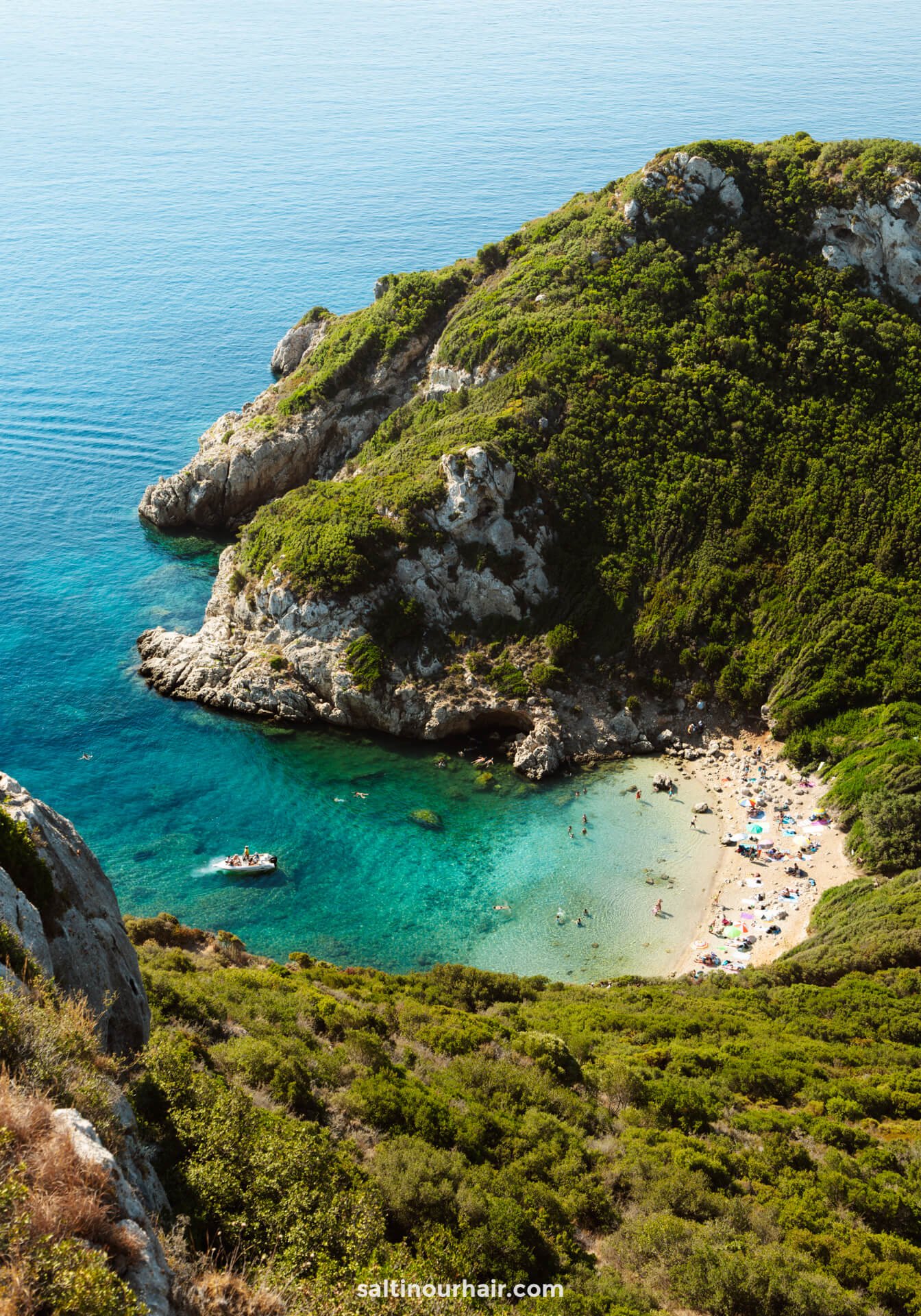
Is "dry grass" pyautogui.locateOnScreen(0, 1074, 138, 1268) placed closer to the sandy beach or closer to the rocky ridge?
the rocky ridge

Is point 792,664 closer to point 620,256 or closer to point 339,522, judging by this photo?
point 339,522

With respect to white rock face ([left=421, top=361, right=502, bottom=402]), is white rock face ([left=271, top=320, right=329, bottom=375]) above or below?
above

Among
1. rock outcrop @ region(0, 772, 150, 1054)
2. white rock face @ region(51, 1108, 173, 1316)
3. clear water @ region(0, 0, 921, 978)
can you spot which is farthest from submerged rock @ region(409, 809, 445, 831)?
white rock face @ region(51, 1108, 173, 1316)

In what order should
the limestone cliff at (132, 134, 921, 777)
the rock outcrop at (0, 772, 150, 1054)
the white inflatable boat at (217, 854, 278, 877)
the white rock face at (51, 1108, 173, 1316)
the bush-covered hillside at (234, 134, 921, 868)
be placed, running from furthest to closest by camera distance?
the limestone cliff at (132, 134, 921, 777) < the bush-covered hillside at (234, 134, 921, 868) < the white inflatable boat at (217, 854, 278, 877) < the rock outcrop at (0, 772, 150, 1054) < the white rock face at (51, 1108, 173, 1316)

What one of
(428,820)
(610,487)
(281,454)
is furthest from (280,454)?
(428,820)

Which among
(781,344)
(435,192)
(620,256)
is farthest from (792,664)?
(435,192)
